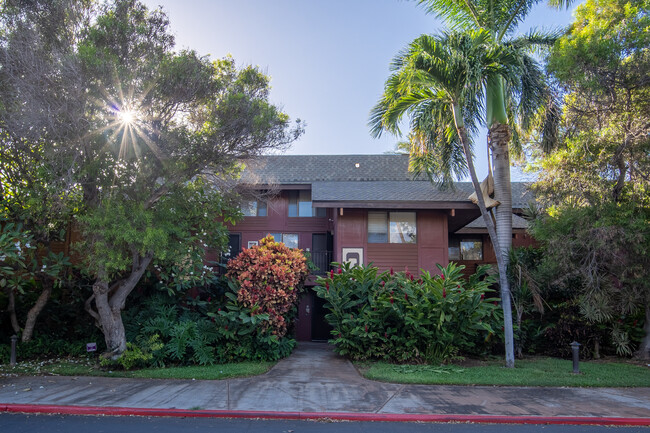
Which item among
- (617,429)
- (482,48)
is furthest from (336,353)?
(482,48)

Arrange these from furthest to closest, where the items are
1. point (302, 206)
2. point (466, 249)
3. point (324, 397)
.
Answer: point (302, 206), point (466, 249), point (324, 397)

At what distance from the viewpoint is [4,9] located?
10.0 meters

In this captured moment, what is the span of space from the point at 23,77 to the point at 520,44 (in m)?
13.0

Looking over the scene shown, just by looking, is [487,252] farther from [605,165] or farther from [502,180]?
[605,165]

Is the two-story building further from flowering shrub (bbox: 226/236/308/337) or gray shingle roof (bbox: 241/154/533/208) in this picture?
flowering shrub (bbox: 226/236/308/337)

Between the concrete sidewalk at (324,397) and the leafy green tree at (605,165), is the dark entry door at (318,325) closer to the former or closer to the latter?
the concrete sidewalk at (324,397)

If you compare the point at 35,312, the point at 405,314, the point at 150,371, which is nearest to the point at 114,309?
the point at 150,371

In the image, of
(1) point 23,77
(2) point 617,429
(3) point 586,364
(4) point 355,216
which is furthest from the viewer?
(4) point 355,216

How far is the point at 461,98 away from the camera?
11.6m

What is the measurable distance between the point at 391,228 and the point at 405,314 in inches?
203

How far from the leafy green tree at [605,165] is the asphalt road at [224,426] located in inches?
229

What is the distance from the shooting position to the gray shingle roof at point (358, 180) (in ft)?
51.5

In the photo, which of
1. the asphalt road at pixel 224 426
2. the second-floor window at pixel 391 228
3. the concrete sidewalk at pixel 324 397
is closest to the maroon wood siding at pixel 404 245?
the second-floor window at pixel 391 228

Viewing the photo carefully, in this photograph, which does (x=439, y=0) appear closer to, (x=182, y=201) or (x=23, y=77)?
(x=182, y=201)
